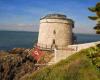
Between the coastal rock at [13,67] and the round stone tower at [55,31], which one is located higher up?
the round stone tower at [55,31]

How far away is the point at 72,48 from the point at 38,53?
559cm

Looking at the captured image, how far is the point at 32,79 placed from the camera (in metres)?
24.9

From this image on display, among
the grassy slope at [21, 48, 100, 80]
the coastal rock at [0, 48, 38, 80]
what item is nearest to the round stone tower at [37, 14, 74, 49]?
the coastal rock at [0, 48, 38, 80]

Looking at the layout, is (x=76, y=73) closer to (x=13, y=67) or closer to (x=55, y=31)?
(x=13, y=67)

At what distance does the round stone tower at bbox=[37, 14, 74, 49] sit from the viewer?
39625 mm

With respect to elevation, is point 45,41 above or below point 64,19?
below

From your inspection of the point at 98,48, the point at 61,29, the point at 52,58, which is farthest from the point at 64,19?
the point at 98,48

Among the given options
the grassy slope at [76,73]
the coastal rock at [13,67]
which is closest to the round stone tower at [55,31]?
the coastal rock at [13,67]

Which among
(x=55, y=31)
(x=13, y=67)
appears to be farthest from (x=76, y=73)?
(x=55, y=31)

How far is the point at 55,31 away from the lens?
39625mm

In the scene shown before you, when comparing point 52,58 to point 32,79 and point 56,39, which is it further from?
point 32,79

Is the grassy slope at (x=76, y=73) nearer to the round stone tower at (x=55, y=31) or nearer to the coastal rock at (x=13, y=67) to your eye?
the coastal rock at (x=13, y=67)

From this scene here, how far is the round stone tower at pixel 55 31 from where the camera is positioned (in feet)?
130

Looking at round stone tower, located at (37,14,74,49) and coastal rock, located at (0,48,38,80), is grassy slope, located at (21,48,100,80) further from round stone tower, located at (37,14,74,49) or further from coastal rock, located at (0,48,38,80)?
round stone tower, located at (37,14,74,49)
